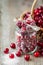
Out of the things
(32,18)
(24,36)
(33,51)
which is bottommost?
(33,51)

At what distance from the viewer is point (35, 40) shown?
1492 millimetres

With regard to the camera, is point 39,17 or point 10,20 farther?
point 10,20

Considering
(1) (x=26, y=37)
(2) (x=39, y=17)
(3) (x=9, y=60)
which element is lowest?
(3) (x=9, y=60)

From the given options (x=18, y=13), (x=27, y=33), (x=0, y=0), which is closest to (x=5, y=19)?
(x=18, y=13)

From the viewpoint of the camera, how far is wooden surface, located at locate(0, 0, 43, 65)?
1.51 meters

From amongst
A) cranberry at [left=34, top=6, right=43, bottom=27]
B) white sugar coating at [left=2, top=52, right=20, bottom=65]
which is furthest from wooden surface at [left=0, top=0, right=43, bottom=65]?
cranberry at [left=34, top=6, right=43, bottom=27]

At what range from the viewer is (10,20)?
7.06 ft

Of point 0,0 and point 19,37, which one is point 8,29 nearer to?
point 19,37

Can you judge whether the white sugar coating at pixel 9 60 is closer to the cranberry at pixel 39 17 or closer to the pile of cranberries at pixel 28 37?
the pile of cranberries at pixel 28 37

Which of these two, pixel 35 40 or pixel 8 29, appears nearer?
pixel 35 40

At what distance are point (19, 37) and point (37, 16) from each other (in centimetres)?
18

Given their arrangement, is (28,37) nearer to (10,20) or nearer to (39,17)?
(39,17)

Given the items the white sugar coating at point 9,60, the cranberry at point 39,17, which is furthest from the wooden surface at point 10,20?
the cranberry at point 39,17

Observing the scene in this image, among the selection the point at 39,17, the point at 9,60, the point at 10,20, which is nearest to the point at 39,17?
the point at 39,17
